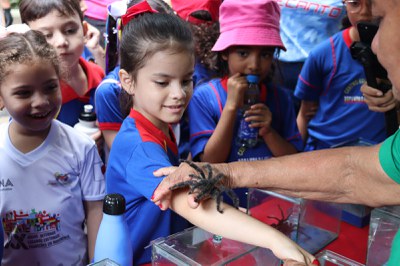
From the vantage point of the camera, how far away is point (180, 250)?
3.56ft

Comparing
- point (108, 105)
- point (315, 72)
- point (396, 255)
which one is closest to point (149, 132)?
point (108, 105)

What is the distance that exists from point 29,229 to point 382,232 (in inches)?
45.2

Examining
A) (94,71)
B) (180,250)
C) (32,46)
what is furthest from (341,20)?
(180,250)

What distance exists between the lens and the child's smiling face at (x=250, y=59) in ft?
6.91

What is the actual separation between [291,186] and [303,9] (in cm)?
183

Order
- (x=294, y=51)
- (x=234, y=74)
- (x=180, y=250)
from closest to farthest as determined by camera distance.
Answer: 1. (x=180, y=250)
2. (x=234, y=74)
3. (x=294, y=51)

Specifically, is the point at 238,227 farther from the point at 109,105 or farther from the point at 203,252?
the point at 109,105

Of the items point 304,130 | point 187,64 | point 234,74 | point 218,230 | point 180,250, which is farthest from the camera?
point 304,130

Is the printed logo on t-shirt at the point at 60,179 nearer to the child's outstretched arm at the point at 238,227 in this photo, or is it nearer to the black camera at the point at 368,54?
the child's outstretched arm at the point at 238,227

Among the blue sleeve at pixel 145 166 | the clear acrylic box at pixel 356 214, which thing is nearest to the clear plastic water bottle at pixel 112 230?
the blue sleeve at pixel 145 166

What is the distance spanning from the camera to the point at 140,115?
155cm

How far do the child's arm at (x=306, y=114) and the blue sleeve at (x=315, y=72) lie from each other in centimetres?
7

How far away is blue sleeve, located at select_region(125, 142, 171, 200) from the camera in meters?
1.29

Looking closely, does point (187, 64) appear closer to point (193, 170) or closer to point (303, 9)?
point (193, 170)
